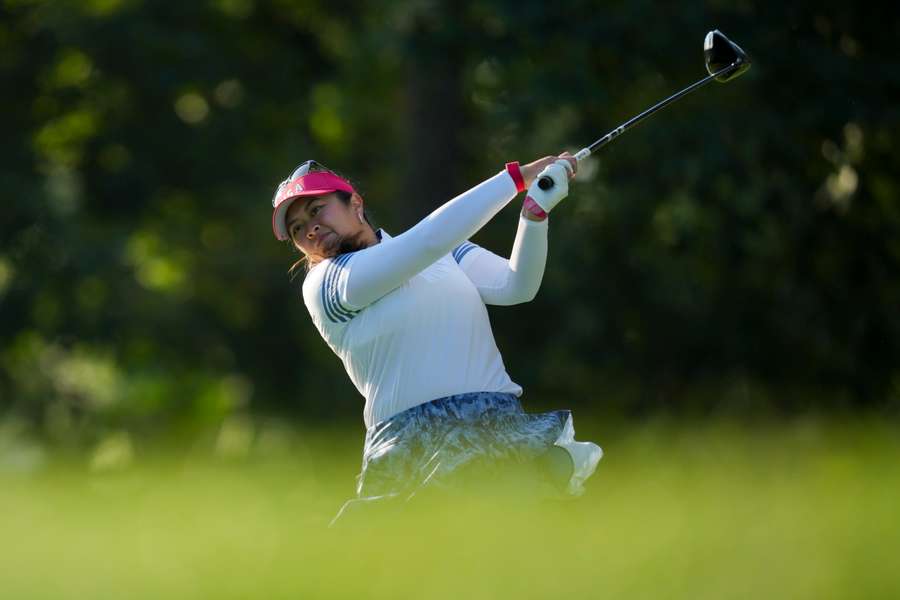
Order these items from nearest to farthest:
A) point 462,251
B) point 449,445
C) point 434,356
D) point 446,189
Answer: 1. point 449,445
2. point 434,356
3. point 462,251
4. point 446,189

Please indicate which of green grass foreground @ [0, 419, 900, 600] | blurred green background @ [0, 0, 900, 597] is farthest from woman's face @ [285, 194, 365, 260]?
blurred green background @ [0, 0, 900, 597]

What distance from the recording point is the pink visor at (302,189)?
530 cm

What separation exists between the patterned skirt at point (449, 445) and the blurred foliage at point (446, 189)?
10.4 metres

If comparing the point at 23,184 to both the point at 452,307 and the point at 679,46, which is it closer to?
the point at 679,46

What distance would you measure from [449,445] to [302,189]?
3.28 ft

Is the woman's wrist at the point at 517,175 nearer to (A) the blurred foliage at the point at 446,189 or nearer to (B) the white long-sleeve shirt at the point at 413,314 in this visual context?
(B) the white long-sleeve shirt at the point at 413,314

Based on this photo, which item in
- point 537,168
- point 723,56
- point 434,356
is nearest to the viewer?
point 434,356

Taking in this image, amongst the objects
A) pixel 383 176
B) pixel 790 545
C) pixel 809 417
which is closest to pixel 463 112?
pixel 383 176

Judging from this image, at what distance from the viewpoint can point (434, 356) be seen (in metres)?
4.96

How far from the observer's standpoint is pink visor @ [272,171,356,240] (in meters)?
5.30

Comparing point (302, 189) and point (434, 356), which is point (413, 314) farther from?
point (302, 189)

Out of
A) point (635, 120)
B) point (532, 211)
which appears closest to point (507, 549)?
point (532, 211)

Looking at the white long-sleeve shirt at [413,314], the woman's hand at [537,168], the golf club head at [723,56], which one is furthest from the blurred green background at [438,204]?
the woman's hand at [537,168]

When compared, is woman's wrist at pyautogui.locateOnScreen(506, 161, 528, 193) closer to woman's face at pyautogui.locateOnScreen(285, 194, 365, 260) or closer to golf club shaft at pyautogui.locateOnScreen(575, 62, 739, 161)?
golf club shaft at pyautogui.locateOnScreen(575, 62, 739, 161)
